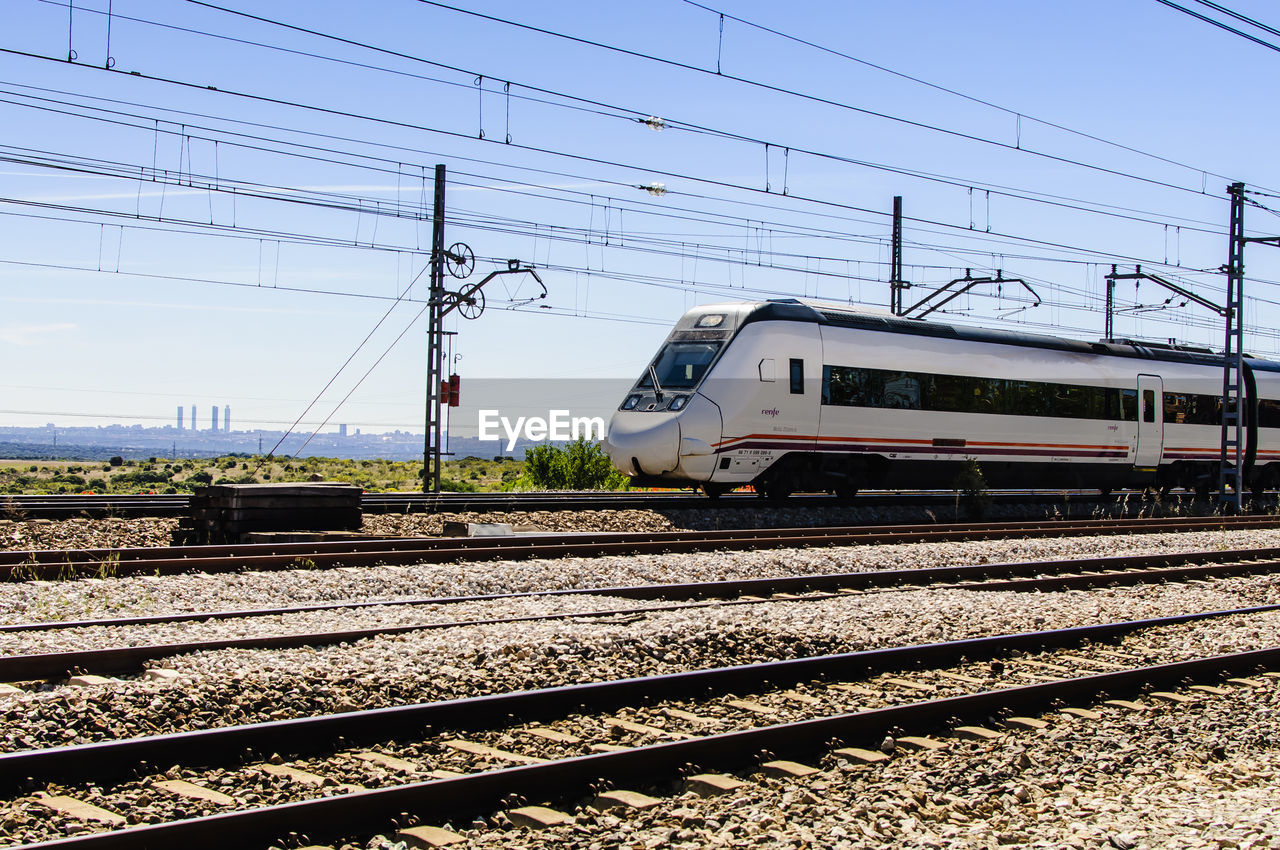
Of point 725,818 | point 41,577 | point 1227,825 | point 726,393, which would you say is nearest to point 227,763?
point 725,818

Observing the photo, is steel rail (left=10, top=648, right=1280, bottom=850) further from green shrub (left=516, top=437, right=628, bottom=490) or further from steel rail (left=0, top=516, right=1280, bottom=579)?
green shrub (left=516, top=437, right=628, bottom=490)

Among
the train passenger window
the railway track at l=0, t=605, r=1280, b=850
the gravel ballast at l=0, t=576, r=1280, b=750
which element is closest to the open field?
the train passenger window

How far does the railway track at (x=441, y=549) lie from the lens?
11.1m

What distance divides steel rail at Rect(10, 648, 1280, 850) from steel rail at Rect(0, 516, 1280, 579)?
723cm

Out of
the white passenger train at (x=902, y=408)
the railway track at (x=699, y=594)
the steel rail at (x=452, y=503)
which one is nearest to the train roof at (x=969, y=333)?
the white passenger train at (x=902, y=408)

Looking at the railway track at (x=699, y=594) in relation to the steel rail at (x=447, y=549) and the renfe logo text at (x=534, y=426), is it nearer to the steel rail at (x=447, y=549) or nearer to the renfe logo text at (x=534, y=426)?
the steel rail at (x=447, y=549)

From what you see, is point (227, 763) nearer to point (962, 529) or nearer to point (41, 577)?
point (41, 577)

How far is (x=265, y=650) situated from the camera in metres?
7.48

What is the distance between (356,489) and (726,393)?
6.52 meters

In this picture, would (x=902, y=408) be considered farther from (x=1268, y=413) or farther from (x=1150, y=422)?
(x=1268, y=413)

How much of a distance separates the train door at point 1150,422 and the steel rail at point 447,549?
8115 millimetres

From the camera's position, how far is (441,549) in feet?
43.2

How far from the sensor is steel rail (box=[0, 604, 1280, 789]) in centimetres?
493

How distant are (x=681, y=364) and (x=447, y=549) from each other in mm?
7698
